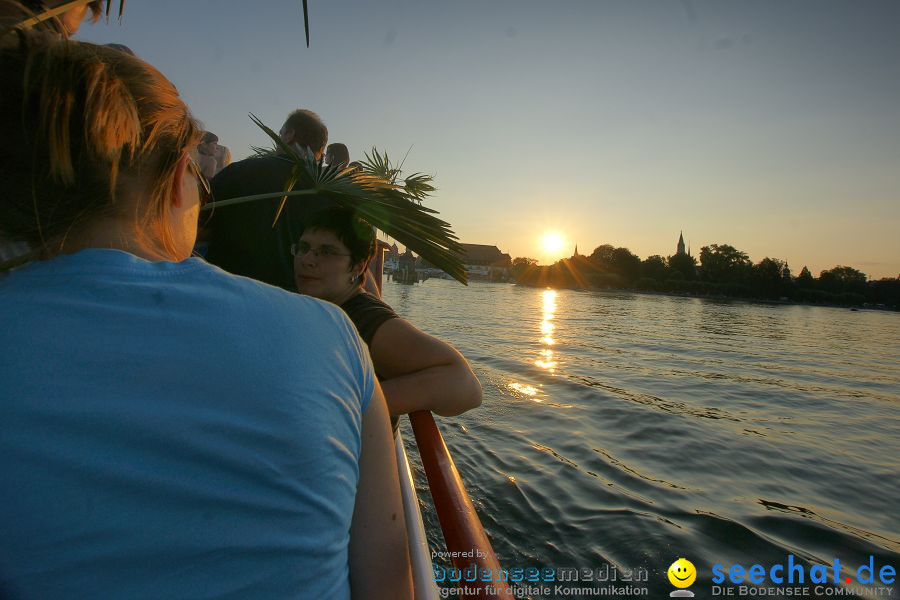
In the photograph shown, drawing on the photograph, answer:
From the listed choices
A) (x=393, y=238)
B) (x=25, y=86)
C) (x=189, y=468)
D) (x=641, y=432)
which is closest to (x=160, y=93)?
(x=25, y=86)

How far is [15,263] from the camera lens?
92 cm

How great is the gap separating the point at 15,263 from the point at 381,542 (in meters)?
0.84

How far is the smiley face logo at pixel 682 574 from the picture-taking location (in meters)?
3.95

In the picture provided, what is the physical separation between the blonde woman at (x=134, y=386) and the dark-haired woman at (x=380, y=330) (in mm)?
1496

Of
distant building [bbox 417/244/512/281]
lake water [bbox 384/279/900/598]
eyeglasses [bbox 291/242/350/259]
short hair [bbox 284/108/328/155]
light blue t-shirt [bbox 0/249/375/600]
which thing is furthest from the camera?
distant building [bbox 417/244/512/281]

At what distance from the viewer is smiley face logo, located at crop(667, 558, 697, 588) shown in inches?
155

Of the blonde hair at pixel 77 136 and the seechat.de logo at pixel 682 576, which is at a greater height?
the blonde hair at pixel 77 136

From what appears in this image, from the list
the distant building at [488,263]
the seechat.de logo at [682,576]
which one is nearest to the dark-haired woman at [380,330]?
the seechat.de logo at [682,576]

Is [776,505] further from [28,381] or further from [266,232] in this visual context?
[28,381]

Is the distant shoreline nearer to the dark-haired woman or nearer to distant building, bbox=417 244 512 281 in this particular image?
distant building, bbox=417 244 512 281

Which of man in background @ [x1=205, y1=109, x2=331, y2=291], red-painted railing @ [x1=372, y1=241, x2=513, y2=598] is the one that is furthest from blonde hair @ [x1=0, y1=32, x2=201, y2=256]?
man in background @ [x1=205, y1=109, x2=331, y2=291]

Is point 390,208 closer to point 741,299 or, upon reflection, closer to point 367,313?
point 367,313

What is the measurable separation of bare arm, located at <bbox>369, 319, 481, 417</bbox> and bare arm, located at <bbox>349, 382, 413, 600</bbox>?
51.8 inches

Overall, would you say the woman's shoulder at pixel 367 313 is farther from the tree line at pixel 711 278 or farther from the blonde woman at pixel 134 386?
the tree line at pixel 711 278
